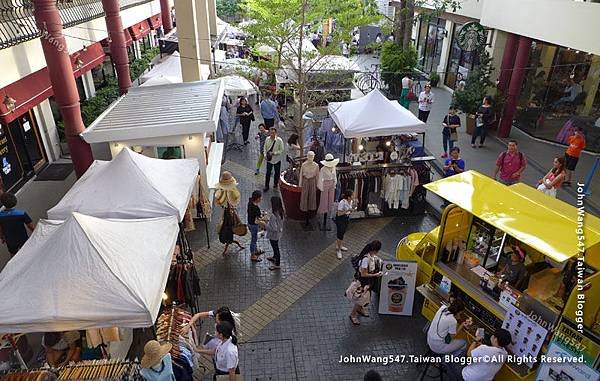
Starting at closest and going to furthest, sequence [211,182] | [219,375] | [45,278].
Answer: [45,278] → [219,375] → [211,182]

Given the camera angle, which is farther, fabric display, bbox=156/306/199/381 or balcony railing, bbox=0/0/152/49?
balcony railing, bbox=0/0/152/49

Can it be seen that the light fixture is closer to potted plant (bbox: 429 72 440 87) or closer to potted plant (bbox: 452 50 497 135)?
potted plant (bbox: 452 50 497 135)

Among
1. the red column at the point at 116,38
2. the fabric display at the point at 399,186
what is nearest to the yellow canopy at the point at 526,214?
the fabric display at the point at 399,186

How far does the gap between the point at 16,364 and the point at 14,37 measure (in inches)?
316

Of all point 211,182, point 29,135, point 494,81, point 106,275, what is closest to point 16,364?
point 106,275

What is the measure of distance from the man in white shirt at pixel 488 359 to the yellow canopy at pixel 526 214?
1271 millimetres

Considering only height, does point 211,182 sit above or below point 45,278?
below

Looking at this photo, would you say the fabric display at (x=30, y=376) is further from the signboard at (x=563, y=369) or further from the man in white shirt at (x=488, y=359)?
the signboard at (x=563, y=369)

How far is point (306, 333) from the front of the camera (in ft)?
24.6

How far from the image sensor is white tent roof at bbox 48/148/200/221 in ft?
24.0

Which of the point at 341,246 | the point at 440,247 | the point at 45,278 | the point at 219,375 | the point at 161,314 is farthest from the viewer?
the point at 341,246

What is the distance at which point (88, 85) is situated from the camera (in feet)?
59.0

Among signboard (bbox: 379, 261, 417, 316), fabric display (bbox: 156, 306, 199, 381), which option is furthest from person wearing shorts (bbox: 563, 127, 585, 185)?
fabric display (bbox: 156, 306, 199, 381)

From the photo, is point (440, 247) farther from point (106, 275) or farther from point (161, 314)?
point (106, 275)
